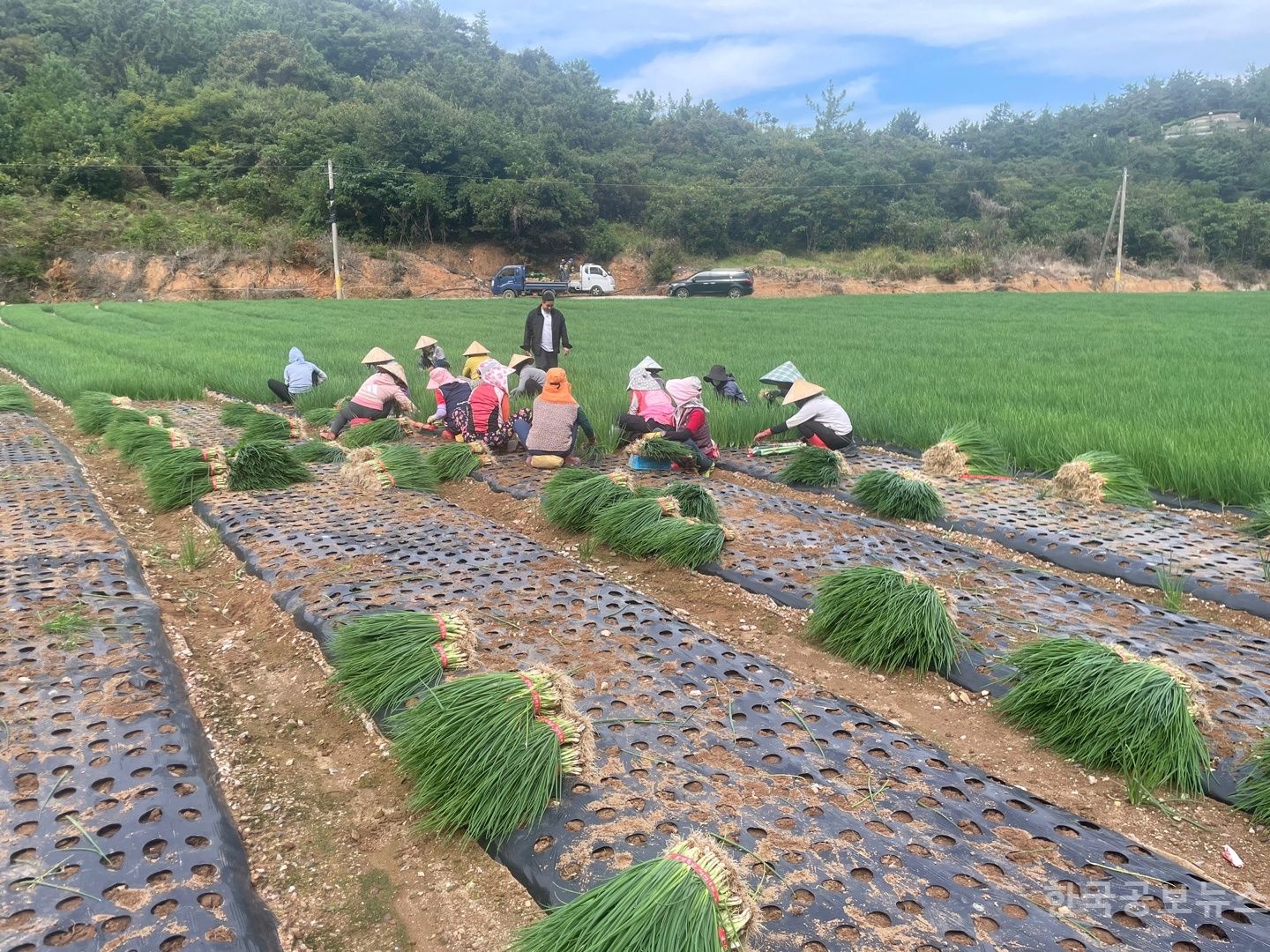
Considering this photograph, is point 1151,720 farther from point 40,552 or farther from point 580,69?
point 580,69

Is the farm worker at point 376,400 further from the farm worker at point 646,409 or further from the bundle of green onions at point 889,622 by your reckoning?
the bundle of green onions at point 889,622

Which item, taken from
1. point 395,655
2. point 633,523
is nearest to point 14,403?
point 633,523

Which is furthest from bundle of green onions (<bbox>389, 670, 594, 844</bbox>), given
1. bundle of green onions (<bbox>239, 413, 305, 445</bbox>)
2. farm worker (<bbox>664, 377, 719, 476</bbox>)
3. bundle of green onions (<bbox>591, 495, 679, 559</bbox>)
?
bundle of green onions (<bbox>239, 413, 305, 445</bbox>)

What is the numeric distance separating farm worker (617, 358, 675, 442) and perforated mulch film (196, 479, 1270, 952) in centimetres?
268

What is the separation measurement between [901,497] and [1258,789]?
2.57 metres

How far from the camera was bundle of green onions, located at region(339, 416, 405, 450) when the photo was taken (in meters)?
5.96

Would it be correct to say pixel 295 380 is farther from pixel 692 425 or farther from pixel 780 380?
pixel 780 380

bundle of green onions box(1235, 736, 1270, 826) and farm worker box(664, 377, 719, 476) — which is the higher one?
farm worker box(664, 377, 719, 476)

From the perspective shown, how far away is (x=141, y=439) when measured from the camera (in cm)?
567

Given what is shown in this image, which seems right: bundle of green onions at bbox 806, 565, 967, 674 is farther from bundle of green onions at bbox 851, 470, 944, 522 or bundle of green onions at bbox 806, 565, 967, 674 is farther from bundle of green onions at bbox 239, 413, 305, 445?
bundle of green onions at bbox 239, 413, 305, 445

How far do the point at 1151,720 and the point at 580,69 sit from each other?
218ft

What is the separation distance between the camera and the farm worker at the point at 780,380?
6.39 metres

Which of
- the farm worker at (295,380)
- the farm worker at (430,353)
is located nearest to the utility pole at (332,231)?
the farm worker at (295,380)

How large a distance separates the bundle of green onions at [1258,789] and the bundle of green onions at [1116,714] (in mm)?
89
